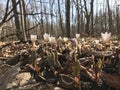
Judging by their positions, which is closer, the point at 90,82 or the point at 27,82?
the point at 90,82

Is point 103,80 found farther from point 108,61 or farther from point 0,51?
point 0,51

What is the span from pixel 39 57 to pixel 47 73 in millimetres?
371

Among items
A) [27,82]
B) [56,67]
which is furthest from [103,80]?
[27,82]

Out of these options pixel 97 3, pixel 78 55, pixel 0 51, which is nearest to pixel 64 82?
pixel 78 55

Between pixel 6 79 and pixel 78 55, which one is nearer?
pixel 6 79

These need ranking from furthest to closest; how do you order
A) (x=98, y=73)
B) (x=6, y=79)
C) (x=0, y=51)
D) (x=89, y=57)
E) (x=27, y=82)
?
1. (x=0, y=51)
2. (x=89, y=57)
3. (x=27, y=82)
4. (x=98, y=73)
5. (x=6, y=79)

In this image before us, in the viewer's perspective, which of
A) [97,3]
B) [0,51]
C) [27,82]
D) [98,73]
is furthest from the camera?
[97,3]

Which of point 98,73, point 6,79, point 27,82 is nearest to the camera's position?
point 6,79

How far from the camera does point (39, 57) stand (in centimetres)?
280

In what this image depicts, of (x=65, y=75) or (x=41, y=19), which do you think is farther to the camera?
(x=41, y=19)

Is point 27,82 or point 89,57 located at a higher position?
point 89,57

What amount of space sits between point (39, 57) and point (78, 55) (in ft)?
1.35

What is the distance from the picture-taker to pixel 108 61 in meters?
2.34

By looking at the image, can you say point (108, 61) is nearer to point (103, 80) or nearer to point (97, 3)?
point (103, 80)
